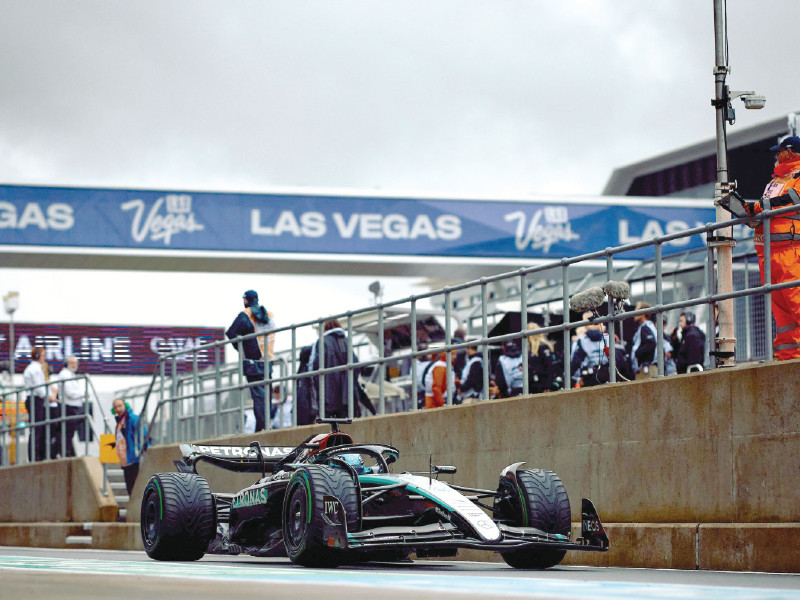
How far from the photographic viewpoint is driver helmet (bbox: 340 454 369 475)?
12.4 meters

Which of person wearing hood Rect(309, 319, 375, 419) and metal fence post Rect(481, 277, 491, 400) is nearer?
metal fence post Rect(481, 277, 491, 400)

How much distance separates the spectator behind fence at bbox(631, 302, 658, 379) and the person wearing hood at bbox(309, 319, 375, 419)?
4.20 metres

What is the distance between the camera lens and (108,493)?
2248 centimetres

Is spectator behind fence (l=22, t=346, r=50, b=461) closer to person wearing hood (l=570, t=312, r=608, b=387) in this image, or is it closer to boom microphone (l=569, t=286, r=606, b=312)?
person wearing hood (l=570, t=312, r=608, b=387)

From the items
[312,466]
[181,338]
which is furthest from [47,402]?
[181,338]

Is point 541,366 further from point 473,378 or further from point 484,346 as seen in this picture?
point 473,378

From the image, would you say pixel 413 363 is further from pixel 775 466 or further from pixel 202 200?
pixel 202 200

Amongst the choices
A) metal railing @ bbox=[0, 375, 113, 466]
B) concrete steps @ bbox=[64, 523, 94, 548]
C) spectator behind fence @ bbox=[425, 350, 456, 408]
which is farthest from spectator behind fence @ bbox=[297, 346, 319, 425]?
metal railing @ bbox=[0, 375, 113, 466]

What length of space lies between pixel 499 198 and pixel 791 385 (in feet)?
59.2

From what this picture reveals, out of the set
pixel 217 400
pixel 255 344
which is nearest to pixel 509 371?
pixel 255 344

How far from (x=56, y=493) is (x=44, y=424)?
1.36m

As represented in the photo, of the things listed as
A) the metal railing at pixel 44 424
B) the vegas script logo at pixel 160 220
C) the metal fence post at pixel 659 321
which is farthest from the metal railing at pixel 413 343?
the vegas script logo at pixel 160 220

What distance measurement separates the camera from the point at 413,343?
1636cm

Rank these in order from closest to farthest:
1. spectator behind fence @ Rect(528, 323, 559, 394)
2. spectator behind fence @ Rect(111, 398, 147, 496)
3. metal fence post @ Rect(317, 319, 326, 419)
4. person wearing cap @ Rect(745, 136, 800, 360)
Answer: person wearing cap @ Rect(745, 136, 800, 360) → spectator behind fence @ Rect(528, 323, 559, 394) → metal fence post @ Rect(317, 319, 326, 419) → spectator behind fence @ Rect(111, 398, 147, 496)
